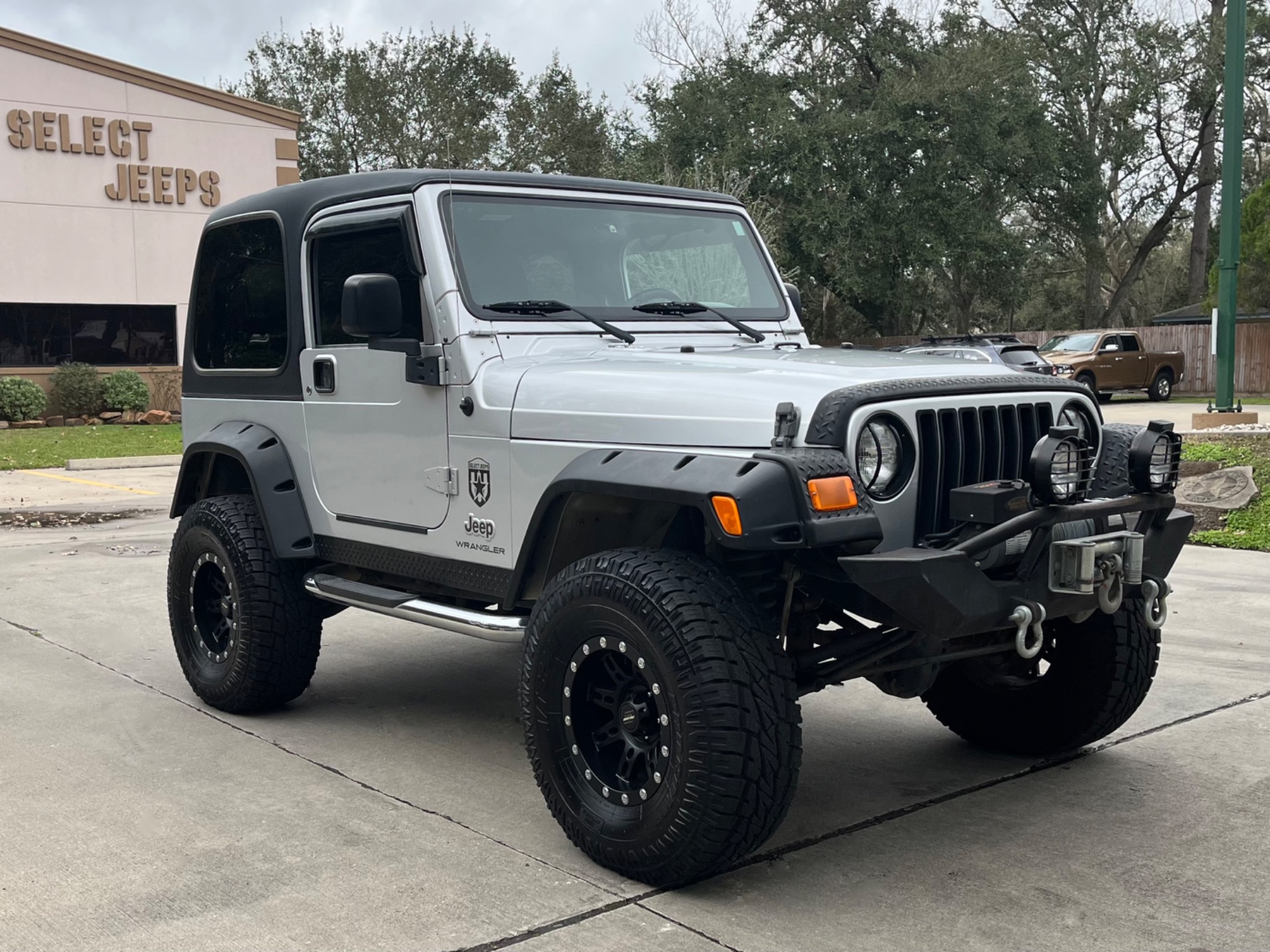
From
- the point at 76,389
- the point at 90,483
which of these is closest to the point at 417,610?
the point at 90,483

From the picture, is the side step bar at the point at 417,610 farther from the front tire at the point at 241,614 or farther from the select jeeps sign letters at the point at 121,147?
the select jeeps sign letters at the point at 121,147

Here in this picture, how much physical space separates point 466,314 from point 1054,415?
2.01 meters

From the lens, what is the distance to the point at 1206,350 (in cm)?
3425

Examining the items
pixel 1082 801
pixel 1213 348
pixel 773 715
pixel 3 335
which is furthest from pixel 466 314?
pixel 3 335

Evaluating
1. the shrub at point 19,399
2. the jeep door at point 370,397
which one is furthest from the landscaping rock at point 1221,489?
the shrub at point 19,399

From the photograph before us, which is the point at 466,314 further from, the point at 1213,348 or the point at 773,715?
the point at 1213,348

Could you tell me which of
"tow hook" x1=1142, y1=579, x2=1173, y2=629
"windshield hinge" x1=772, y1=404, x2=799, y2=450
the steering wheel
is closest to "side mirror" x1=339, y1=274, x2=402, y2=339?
the steering wheel

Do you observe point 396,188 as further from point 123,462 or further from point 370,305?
point 123,462

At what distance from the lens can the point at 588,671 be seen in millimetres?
3908

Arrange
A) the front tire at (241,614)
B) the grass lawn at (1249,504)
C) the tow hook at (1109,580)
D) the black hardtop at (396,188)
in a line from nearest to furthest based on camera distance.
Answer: the tow hook at (1109,580), the black hardtop at (396,188), the front tire at (241,614), the grass lawn at (1249,504)

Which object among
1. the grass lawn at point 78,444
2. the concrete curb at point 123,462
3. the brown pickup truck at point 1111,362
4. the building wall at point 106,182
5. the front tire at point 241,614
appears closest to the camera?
the front tire at point 241,614

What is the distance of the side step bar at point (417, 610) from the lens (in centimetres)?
434

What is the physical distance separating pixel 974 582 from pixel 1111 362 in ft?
93.0

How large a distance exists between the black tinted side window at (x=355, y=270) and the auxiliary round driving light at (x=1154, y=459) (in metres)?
2.42
